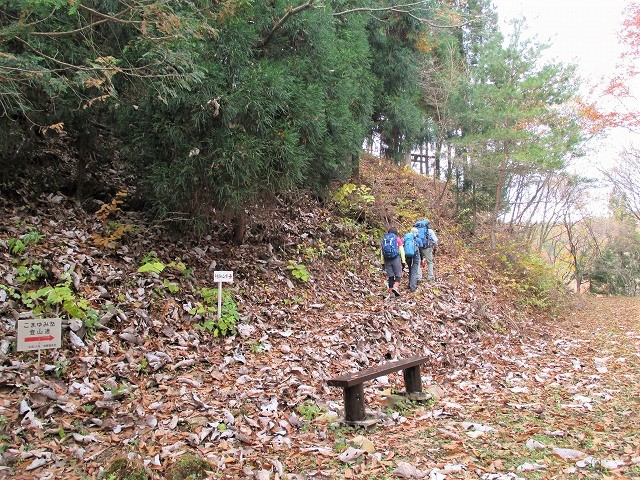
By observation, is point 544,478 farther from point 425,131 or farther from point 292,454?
point 425,131

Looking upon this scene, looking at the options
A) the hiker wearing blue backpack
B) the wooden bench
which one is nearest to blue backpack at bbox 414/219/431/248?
the hiker wearing blue backpack

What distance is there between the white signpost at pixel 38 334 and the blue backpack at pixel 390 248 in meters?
6.90

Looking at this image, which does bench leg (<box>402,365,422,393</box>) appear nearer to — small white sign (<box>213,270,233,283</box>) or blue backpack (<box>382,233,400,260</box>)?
small white sign (<box>213,270,233,283</box>)

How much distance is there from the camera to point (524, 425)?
4.48m

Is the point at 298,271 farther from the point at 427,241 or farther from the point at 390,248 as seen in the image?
the point at 427,241

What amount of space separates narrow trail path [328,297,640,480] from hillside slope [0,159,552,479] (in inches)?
16.4

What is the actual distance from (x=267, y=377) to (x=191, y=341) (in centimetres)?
124

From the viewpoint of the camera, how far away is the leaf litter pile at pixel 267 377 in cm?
372

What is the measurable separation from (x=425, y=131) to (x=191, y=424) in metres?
15.1

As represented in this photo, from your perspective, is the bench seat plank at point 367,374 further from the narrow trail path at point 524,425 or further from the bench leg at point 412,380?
the narrow trail path at point 524,425

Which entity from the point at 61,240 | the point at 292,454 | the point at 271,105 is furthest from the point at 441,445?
the point at 61,240

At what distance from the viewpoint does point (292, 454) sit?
395 centimetres

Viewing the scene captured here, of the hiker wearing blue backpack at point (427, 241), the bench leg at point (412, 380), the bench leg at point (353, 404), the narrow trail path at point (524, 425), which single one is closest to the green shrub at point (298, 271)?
the narrow trail path at point (524, 425)

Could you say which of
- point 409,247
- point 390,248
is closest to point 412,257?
point 409,247
